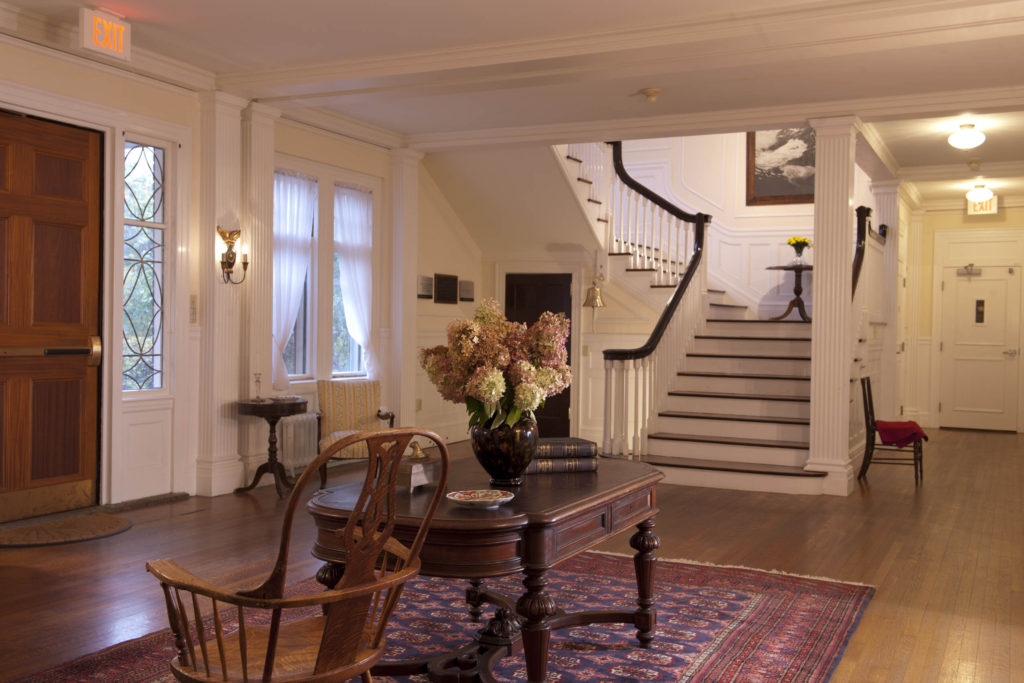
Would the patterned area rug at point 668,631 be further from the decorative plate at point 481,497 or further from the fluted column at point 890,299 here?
the fluted column at point 890,299

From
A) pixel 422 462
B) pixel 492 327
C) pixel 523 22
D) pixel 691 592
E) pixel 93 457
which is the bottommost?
pixel 691 592

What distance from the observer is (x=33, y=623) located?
12.2 feet

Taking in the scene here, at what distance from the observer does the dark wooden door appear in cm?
1013

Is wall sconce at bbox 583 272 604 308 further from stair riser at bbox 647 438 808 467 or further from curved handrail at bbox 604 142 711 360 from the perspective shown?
stair riser at bbox 647 438 808 467

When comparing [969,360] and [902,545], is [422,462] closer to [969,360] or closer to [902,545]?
[902,545]

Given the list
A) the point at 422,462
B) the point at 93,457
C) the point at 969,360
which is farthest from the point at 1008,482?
the point at 93,457

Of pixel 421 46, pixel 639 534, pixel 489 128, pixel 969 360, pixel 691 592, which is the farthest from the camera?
pixel 969 360

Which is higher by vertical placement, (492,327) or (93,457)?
(492,327)

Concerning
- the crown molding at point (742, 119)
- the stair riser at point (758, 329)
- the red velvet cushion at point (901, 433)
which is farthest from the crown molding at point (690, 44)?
the stair riser at point (758, 329)

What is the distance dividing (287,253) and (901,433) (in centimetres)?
526

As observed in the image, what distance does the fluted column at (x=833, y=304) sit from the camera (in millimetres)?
7031

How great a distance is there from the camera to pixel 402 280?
8.52 metres

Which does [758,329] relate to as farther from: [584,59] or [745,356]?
[584,59]

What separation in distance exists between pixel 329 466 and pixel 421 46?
356 centimetres
